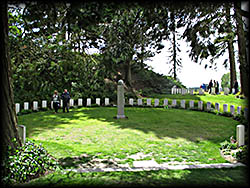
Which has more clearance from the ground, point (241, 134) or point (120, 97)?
point (120, 97)

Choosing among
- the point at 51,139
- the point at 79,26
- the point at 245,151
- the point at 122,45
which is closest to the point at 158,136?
the point at 245,151

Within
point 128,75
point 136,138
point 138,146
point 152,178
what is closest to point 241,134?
point 138,146

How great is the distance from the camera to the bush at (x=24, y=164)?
4281mm

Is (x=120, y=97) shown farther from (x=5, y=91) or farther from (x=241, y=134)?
(x=5, y=91)

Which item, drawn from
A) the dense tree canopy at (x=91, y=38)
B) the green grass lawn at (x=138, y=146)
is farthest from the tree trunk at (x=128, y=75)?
the green grass lawn at (x=138, y=146)

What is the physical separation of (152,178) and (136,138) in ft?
12.0

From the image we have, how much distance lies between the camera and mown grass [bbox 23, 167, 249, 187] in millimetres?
4164

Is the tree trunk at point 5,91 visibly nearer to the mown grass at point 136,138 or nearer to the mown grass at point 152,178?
the mown grass at point 152,178

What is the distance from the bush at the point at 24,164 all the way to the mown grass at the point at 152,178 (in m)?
0.24

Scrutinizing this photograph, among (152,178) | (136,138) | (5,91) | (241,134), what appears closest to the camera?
(152,178)

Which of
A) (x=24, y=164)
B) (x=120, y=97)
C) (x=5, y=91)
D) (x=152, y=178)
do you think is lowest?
(x=152, y=178)

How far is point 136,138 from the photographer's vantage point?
8.12 meters

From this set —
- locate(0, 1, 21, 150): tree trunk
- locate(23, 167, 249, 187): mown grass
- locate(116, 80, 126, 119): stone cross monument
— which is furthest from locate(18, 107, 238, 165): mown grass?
locate(0, 1, 21, 150): tree trunk

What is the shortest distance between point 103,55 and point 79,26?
35.5ft
